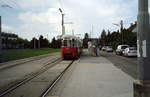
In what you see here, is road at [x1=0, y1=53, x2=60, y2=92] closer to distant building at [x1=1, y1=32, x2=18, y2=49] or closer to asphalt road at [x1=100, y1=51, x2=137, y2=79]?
asphalt road at [x1=100, y1=51, x2=137, y2=79]

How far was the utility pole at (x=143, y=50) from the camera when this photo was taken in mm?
3338

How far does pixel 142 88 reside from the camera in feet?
11.3

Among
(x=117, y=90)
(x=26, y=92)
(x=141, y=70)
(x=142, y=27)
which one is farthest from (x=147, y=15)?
(x=26, y=92)

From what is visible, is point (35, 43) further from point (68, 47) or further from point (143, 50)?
point (143, 50)

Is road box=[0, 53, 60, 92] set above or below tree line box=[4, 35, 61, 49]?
below

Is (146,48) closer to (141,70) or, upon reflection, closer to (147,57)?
(147,57)

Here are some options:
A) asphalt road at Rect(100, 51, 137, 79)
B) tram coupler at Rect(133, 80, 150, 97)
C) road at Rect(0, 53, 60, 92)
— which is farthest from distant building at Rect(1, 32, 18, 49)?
tram coupler at Rect(133, 80, 150, 97)

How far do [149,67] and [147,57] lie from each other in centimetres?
20

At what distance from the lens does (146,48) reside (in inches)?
132

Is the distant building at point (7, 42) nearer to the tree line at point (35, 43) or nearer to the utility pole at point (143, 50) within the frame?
the tree line at point (35, 43)

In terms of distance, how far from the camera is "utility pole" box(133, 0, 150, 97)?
11.0 feet

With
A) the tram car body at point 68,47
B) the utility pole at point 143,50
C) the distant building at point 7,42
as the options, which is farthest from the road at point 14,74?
the distant building at point 7,42

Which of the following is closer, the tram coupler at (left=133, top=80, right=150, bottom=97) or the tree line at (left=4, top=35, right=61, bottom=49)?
the tram coupler at (left=133, top=80, right=150, bottom=97)

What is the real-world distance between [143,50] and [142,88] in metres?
0.80
